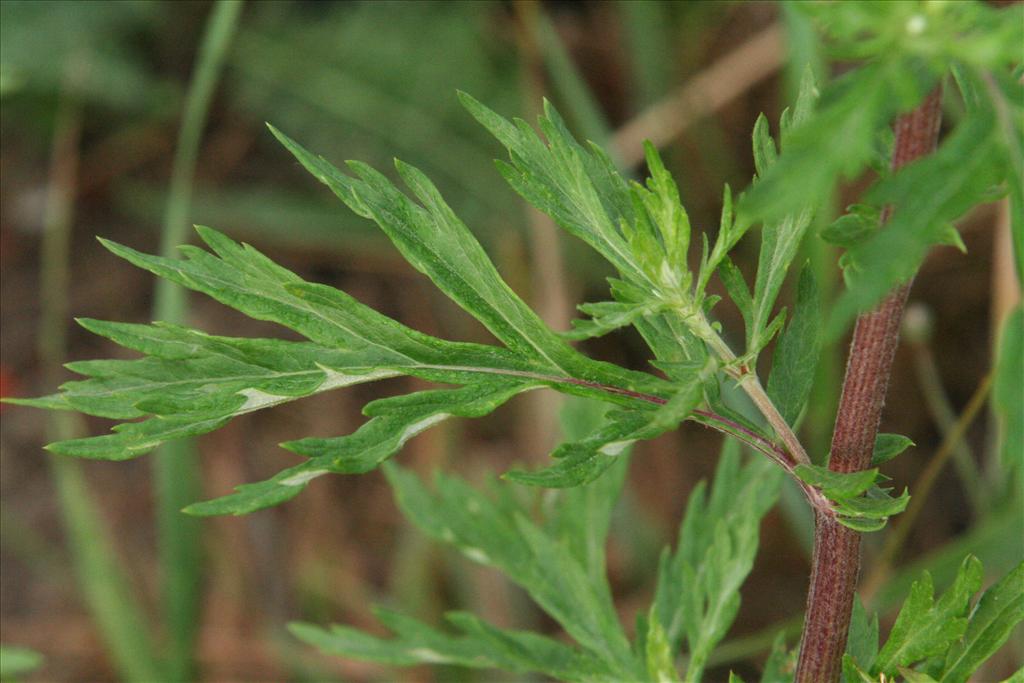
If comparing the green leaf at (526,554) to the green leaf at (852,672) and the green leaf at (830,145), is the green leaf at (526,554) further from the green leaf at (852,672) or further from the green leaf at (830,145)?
the green leaf at (830,145)

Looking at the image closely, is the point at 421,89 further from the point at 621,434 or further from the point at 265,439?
the point at 621,434

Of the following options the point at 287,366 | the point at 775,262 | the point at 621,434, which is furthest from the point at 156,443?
the point at 775,262

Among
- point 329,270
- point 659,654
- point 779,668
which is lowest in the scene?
point 779,668

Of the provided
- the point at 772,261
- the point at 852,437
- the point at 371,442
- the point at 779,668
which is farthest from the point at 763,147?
the point at 779,668

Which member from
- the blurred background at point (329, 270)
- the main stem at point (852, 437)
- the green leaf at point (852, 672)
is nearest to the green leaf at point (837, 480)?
the main stem at point (852, 437)

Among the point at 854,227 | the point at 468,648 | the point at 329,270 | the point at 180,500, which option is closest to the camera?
the point at 854,227

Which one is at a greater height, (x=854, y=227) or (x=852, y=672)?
(x=854, y=227)

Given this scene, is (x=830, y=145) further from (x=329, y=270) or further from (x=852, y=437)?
(x=329, y=270)

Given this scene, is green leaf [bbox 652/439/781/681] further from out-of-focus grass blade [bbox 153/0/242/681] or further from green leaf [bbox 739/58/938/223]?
out-of-focus grass blade [bbox 153/0/242/681]
